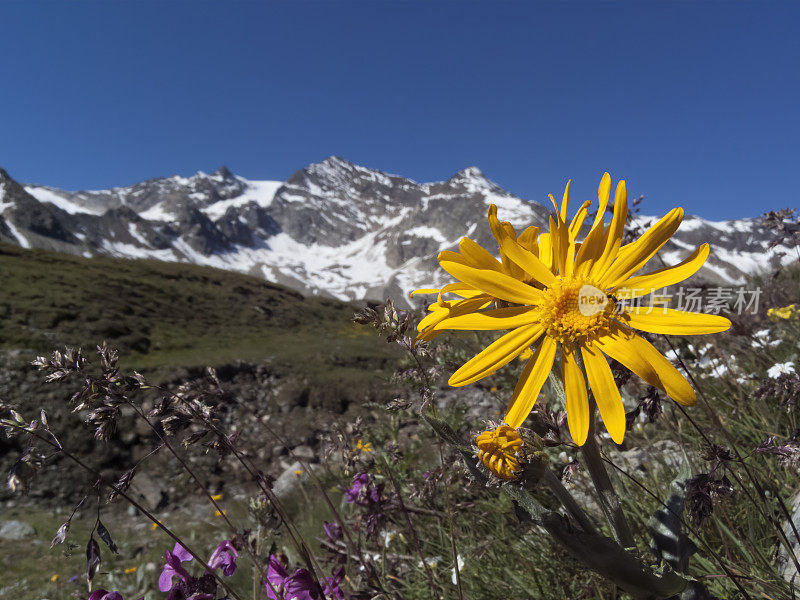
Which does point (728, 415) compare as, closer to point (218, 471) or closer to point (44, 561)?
point (44, 561)

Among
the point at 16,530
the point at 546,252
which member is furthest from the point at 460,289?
the point at 16,530

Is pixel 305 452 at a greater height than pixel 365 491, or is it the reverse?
pixel 365 491

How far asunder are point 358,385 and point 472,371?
12.3m

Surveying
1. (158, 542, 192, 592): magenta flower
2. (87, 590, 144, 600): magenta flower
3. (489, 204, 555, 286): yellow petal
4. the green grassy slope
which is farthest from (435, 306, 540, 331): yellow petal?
the green grassy slope

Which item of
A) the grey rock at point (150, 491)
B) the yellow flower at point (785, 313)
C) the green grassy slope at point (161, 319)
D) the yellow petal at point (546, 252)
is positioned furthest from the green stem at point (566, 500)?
the green grassy slope at point (161, 319)

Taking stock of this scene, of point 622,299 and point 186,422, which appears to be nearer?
point 622,299

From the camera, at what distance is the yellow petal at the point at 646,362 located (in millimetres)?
1149

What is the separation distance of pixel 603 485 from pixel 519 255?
0.72m

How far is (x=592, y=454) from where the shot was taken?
1.27m

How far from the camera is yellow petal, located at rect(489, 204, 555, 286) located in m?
1.30

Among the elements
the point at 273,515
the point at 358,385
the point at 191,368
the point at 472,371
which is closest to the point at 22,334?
the point at 191,368

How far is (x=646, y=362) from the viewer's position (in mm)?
1231

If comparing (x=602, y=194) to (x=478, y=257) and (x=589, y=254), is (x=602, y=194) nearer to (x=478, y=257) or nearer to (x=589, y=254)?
(x=589, y=254)

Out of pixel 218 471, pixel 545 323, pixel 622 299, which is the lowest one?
pixel 218 471
